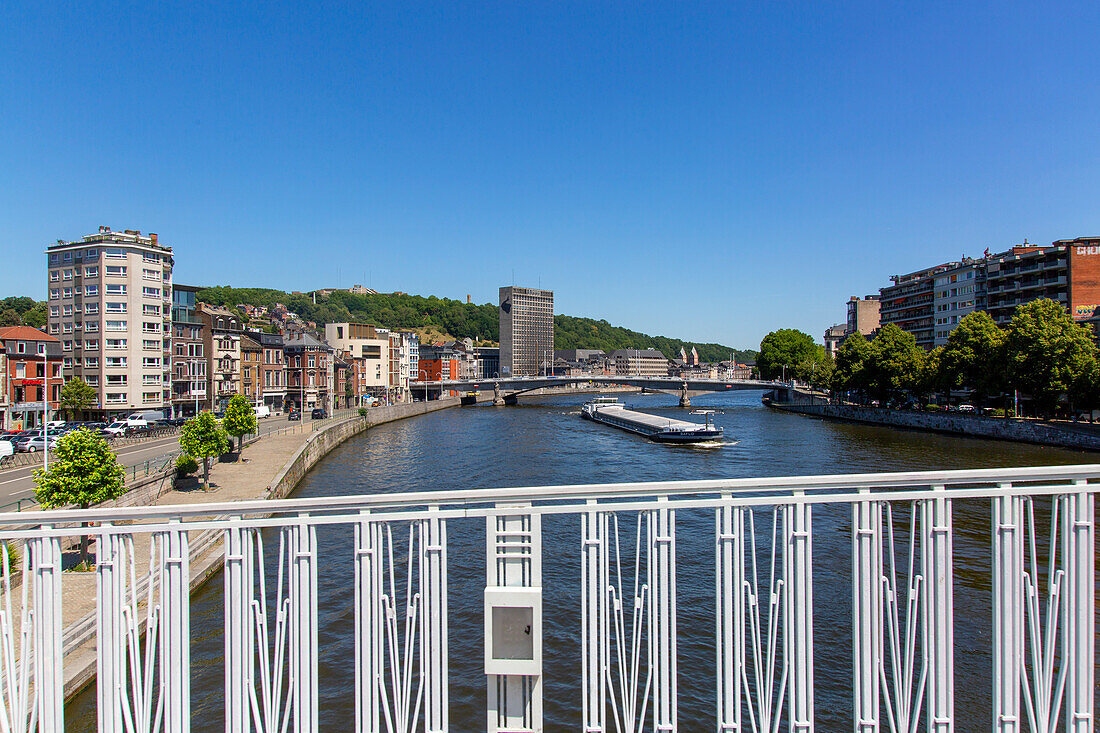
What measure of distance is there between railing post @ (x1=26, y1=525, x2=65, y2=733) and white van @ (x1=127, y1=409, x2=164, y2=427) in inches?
1574

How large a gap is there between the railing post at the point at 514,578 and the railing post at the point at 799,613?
1.36 meters

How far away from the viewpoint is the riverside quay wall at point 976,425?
35.6m

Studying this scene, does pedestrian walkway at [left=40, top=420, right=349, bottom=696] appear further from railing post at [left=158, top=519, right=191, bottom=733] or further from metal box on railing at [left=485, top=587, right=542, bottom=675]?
metal box on railing at [left=485, top=587, right=542, bottom=675]

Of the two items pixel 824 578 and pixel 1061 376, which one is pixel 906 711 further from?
pixel 1061 376

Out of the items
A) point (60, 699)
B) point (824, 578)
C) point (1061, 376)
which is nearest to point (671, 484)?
point (60, 699)

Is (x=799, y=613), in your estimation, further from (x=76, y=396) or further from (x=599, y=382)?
(x=599, y=382)

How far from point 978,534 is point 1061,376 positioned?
93.3 feet

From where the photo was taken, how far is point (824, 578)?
1391 centimetres

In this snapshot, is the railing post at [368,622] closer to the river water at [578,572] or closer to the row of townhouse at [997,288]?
the river water at [578,572]

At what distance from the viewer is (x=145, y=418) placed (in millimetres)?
40125

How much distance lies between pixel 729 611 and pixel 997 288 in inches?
2739

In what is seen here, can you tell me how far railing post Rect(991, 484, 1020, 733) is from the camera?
3.42 m

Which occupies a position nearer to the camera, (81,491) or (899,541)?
(81,491)

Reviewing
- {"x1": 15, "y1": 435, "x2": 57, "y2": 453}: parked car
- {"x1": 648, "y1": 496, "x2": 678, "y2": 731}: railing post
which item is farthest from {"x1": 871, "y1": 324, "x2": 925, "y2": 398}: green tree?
{"x1": 15, "y1": 435, "x2": 57, "y2": 453}: parked car
